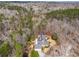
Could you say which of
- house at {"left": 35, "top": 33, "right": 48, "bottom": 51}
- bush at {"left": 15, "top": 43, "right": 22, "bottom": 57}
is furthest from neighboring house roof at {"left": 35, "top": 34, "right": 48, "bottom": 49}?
bush at {"left": 15, "top": 43, "right": 22, "bottom": 57}

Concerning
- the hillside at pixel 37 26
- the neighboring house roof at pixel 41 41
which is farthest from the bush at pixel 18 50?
the neighboring house roof at pixel 41 41

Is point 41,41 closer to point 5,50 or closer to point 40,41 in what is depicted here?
point 40,41

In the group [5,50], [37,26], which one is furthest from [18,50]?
[37,26]

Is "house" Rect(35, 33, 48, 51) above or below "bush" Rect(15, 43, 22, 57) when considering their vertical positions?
above

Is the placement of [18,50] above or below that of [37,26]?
below

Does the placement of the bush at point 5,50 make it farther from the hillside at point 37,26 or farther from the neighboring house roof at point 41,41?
the neighboring house roof at point 41,41

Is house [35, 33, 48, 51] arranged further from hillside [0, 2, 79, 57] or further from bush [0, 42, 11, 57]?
bush [0, 42, 11, 57]

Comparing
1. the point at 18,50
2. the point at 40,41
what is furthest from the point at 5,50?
the point at 40,41

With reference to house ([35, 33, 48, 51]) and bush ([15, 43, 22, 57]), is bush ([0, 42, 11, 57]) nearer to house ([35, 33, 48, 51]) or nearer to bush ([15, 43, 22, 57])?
bush ([15, 43, 22, 57])

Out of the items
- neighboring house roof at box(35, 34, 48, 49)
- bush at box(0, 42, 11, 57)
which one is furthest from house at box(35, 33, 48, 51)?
bush at box(0, 42, 11, 57)

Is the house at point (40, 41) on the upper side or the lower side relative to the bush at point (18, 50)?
upper

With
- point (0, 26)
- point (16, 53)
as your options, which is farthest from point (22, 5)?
→ point (16, 53)

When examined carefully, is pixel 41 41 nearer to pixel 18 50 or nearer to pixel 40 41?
pixel 40 41
